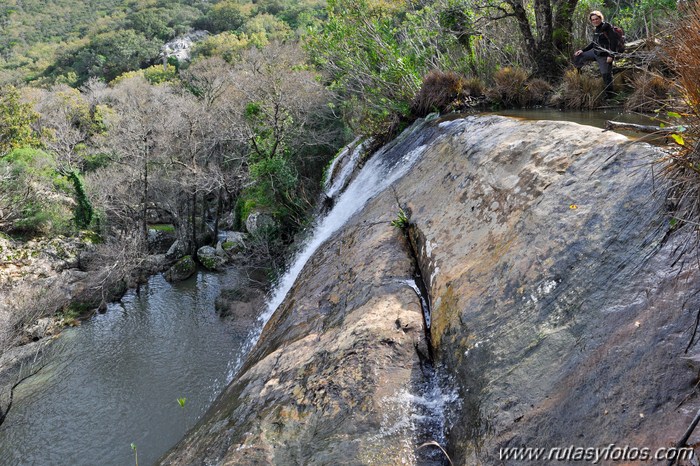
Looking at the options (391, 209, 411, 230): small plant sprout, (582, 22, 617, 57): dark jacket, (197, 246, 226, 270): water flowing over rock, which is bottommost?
(197, 246, 226, 270): water flowing over rock

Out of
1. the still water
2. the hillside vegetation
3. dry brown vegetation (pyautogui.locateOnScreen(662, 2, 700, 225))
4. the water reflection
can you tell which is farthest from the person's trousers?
the still water

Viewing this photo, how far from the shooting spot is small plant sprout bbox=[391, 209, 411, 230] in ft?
19.4

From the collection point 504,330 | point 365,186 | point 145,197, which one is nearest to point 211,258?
point 145,197

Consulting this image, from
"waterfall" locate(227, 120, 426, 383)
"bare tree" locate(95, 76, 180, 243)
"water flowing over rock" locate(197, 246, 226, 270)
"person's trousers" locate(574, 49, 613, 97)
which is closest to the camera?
"person's trousers" locate(574, 49, 613, 97)

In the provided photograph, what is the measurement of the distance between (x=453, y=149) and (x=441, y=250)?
2104mm

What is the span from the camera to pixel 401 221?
6.00 m

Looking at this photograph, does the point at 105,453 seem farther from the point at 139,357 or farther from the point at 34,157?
the point at 34,157

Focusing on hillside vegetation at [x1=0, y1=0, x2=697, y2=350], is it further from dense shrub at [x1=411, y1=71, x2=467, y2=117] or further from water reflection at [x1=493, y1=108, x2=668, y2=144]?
water reflection at [x1=493, y1=108, x2=668, y2=144]

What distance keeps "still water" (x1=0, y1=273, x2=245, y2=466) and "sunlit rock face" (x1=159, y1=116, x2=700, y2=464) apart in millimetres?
6119

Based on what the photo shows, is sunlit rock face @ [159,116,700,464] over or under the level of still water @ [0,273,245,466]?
over

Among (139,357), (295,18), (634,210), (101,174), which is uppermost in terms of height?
(295,18)

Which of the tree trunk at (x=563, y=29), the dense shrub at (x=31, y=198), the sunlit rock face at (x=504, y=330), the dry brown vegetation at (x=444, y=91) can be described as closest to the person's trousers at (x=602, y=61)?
the tree trunk at (x=563, y=29)

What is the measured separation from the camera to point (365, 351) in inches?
155

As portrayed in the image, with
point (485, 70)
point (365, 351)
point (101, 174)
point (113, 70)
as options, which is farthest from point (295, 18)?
point (365, 351)
